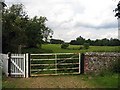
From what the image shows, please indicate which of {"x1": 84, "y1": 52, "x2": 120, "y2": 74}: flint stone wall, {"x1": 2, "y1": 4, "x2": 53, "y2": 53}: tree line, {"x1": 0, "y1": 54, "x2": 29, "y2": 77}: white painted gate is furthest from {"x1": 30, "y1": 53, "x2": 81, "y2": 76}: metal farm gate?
{"x1": 2, "y1": 4, "x2": 53, "y2": 53}: tree line

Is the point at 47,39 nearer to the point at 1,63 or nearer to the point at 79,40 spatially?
the point at 79,40

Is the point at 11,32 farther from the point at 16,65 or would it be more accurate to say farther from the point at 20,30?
the point at 16,65

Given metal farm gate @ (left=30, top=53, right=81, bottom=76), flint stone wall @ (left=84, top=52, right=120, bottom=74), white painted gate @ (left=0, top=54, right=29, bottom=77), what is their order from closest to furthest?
white painted gate @ (left=0, top=54, right=29, bottom=77)
metal farm gate @ (left=30, top=53, right=81, bottom=76)
flint stone wall @ (left=84, top=52, right=120, bottom=74)

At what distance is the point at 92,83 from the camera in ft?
52.2

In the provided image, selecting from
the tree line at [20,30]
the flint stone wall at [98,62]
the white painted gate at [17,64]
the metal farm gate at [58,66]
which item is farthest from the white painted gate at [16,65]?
the tree line at [20,30]

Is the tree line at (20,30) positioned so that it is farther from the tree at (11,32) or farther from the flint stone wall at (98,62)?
the flint stone wall at (98,62)

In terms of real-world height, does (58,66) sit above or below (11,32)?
below

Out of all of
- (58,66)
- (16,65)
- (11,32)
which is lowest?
(58,66)

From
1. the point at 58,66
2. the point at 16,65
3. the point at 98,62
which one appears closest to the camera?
the point at 16,65

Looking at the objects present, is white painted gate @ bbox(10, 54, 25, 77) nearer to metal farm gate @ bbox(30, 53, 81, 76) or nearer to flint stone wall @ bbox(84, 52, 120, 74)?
metal farm gate @ bbox(30, 53, 81, 76)

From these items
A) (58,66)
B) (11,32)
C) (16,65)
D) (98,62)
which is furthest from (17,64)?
(11,32)

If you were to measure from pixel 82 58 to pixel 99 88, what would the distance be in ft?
22.2

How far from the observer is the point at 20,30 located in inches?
1342

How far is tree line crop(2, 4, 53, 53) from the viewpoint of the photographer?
32.5 meters
